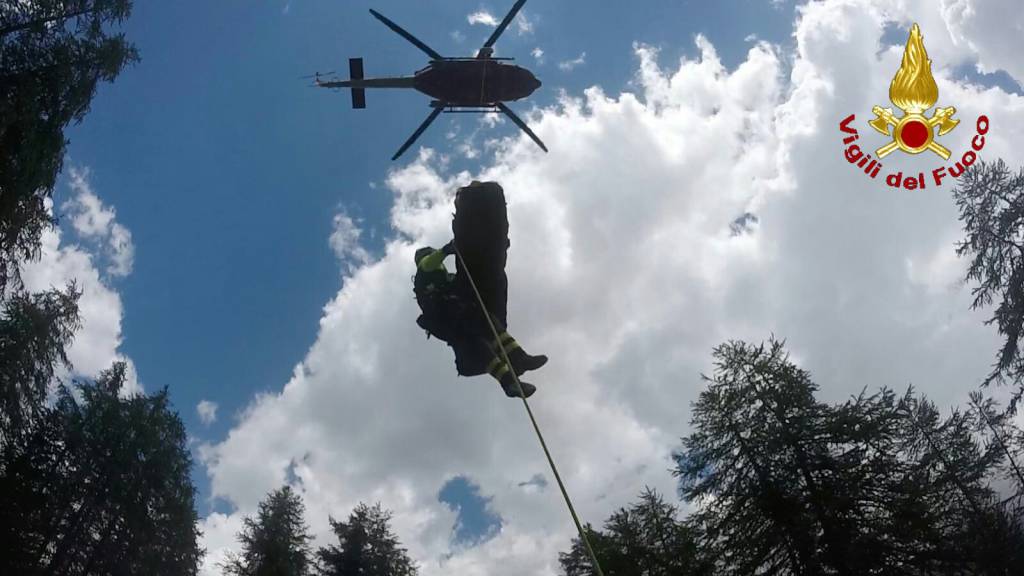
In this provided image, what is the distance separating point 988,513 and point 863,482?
24.0 ft

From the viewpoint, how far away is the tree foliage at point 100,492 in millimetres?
15773

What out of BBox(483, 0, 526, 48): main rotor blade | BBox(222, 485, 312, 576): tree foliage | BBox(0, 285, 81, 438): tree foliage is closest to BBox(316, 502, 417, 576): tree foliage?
BBox(222, 485, 312, 576): tree foliage

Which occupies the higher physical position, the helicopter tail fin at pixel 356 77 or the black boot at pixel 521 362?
the helicopter tail fin at pixel 356 77

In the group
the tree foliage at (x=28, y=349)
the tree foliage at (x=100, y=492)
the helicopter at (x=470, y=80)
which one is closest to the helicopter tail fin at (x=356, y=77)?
the helicopter at (x=470, y=80)

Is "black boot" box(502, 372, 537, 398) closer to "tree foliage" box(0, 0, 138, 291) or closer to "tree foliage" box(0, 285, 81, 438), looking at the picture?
Answer: "tree foliage" box(0, 0, 138, 291)

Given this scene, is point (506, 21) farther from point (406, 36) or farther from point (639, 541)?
point (639, 541)

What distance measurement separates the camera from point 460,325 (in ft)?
14.2

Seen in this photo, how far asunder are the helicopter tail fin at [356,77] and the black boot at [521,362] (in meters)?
10.6

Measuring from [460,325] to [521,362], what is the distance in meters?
0.58

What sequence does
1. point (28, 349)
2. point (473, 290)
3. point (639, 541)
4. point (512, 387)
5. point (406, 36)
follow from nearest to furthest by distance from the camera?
point (512, 387), point (473, 290), point (406, 36), point (28, 349), point (639, 541)

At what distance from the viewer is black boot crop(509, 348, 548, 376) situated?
4246 millimetres

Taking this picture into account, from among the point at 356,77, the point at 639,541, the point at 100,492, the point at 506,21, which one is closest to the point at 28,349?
the point at 100,492

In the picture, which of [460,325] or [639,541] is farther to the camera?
[639,541]

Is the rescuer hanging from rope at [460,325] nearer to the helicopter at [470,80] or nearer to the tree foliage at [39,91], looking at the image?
the helicopter at [470,80]
